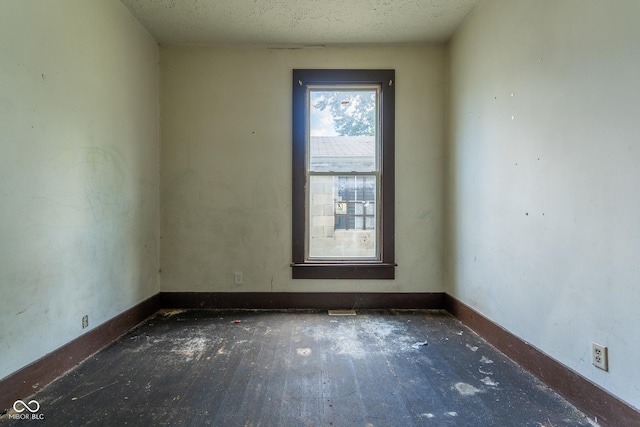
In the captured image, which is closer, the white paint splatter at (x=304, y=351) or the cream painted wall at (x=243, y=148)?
the white paint splatter at (x=304, y=351)

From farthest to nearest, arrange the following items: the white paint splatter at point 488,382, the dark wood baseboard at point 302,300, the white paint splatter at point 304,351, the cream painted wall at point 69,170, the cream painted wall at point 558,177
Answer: the dark wood baseboard at point 302,300, the white paint splatter at point 304,351, the white paint splatter at point 488,382, the cream painted wall at point 69,170, the cream painted wall at point 558,177

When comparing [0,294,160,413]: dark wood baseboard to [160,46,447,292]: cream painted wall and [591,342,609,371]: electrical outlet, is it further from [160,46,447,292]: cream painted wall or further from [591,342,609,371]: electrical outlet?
[591,342,609,371]: electrical outlet

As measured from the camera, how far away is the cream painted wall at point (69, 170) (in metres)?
1.61

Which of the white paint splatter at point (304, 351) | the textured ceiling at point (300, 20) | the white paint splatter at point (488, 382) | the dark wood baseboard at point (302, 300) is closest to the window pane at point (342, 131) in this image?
the textured ceiling at point (300, 20)

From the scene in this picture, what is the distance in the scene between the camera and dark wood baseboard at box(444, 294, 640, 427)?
1383 millimetres

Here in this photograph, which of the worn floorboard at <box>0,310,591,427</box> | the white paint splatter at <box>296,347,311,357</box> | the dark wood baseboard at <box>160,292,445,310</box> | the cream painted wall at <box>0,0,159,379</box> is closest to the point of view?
the worn floorboard at <box>0,310,591,427</box>

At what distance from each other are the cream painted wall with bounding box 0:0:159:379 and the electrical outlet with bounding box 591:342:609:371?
2907 mm

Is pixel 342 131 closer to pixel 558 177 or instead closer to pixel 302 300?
pixel 302 300

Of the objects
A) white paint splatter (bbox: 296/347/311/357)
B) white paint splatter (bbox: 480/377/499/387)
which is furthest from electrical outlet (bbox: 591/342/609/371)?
white paint splatter (bbox: 296/347/311/357)

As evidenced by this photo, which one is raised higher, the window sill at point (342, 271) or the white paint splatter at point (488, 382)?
the window sill at point (342, 271)

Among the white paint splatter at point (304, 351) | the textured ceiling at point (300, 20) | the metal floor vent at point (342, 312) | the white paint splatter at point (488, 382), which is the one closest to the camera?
the white paint splatter at point (488, 382)

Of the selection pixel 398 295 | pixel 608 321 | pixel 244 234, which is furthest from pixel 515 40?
pixel 244 234

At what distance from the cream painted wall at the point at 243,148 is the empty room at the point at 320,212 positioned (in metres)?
0.02

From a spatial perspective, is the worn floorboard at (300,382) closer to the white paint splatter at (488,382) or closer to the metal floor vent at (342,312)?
the white paint splatter at (488,382)
